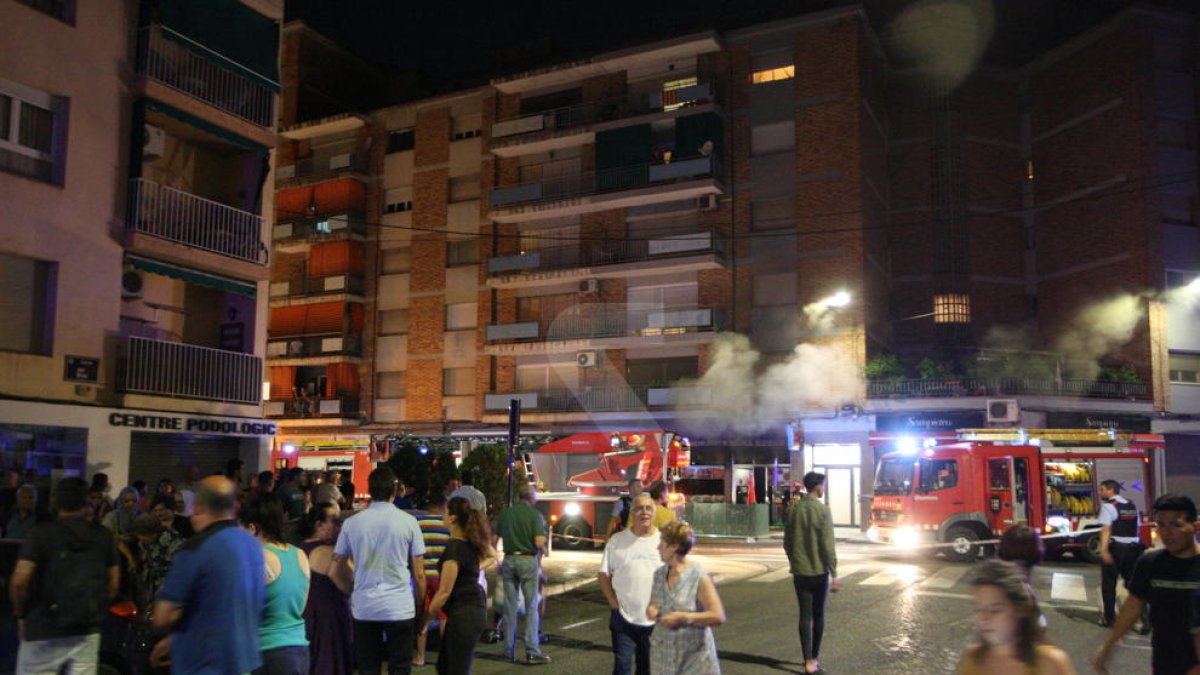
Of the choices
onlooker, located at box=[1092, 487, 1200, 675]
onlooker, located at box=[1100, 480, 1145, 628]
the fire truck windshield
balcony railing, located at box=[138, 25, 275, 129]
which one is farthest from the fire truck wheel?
balcony railing, located at box=[138, 25, 275, 129]

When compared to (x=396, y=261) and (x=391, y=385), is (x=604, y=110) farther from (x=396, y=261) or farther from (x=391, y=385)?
(x=391, y=385)

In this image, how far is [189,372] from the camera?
18.4m

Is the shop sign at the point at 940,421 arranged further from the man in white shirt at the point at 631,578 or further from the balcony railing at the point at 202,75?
the man in white shirt at the point at 631,578

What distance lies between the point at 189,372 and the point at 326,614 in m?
12.9

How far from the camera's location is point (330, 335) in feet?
136

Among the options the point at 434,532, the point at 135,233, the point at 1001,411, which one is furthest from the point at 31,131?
the point at 1001,411

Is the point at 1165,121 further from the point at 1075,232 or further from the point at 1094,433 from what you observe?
the point at 1094,433

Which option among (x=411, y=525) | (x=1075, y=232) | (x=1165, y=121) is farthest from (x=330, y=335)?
(x=411, y=525)

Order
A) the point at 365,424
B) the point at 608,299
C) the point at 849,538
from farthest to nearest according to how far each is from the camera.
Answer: the point at 365,424 < the point at 608,299 < the point at 849,538

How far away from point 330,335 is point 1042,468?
29.4 metres

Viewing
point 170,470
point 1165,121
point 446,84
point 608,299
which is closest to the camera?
point 170,470

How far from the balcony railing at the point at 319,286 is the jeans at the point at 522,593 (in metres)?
32.9

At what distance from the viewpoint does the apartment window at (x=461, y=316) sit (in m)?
40.1

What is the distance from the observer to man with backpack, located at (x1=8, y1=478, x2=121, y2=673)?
5.79 m
